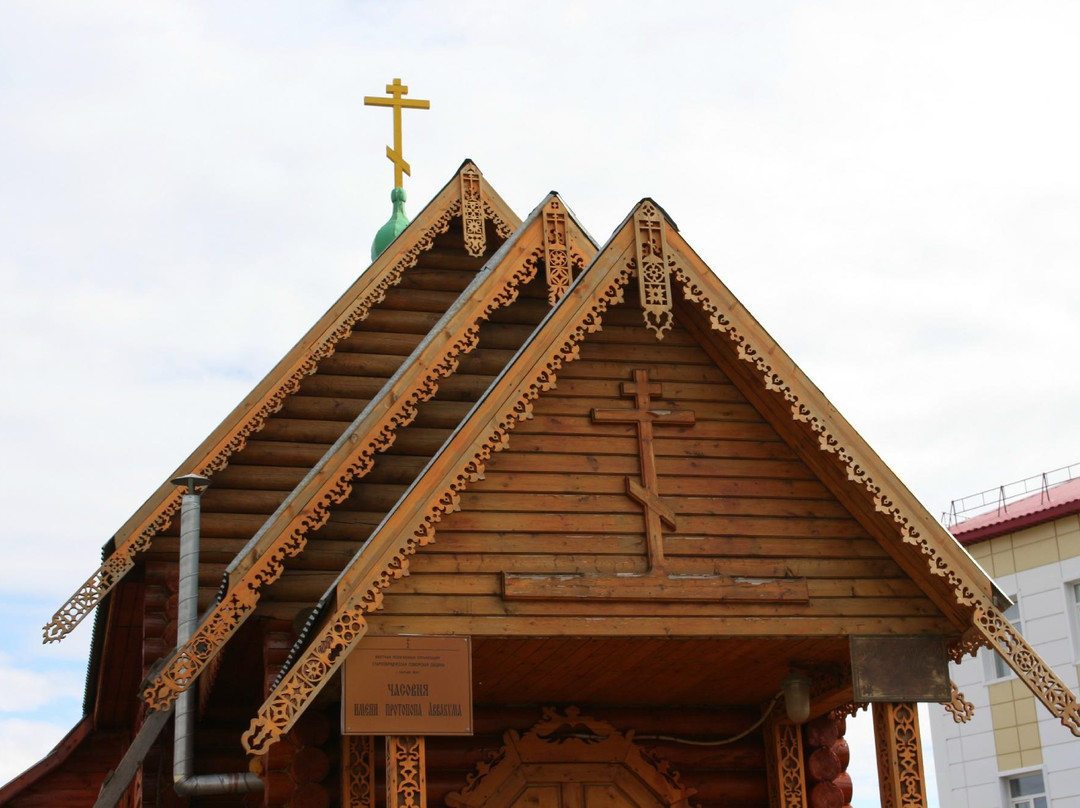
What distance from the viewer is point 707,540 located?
11.5 m

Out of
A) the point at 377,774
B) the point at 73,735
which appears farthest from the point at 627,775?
the point at 73,735

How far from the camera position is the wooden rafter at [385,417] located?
1249cm

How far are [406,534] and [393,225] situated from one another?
10.5 meters

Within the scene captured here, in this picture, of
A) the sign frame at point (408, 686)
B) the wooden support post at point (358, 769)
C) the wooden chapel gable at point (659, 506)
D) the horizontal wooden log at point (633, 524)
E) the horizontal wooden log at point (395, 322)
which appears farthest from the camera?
the horizontal wooden log at point (395, 322)

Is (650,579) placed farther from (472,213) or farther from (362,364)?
(472,213)

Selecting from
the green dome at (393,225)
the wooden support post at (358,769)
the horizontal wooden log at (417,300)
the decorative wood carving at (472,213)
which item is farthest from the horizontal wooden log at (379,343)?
the wooden support post at (358,769)

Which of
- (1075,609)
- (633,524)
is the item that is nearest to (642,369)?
(633,524)

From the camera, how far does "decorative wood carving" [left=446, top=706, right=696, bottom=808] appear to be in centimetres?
1274

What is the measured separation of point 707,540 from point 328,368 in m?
5.79

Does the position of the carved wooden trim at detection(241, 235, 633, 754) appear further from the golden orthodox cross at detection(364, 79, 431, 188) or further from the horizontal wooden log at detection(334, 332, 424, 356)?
the golden orthodox cross at detection(364, 79, 431, 188)

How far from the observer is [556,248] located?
13.1 m

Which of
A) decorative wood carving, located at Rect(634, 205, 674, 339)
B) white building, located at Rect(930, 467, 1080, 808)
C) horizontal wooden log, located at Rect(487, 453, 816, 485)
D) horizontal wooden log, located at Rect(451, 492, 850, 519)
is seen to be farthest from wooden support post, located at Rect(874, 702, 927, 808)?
white building, located at Rect(930, 467, 1080, 808)

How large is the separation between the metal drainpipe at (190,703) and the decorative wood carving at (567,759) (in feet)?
7.93

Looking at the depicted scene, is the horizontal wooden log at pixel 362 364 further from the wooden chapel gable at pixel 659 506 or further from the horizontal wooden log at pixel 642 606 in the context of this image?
the horizontal wooden log at pixel 642 606
